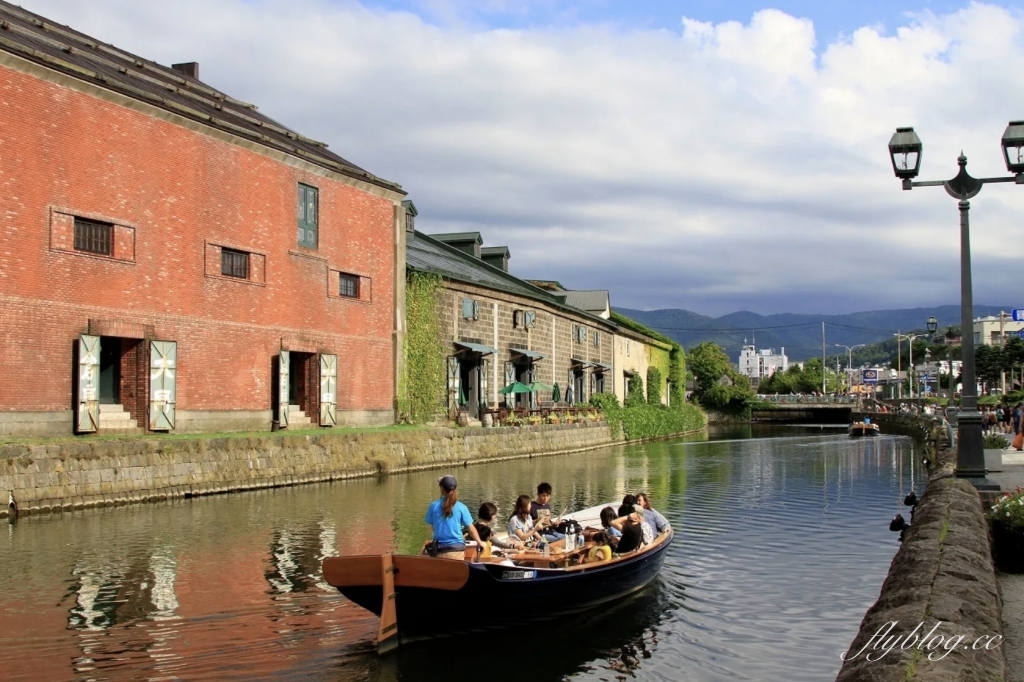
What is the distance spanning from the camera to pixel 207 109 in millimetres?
32688

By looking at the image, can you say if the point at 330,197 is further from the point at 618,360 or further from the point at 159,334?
the point at 618,360

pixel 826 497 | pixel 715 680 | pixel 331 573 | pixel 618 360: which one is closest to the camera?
pixel 715 680

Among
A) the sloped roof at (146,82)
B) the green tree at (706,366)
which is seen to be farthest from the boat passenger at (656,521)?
the green tree at (706,366)

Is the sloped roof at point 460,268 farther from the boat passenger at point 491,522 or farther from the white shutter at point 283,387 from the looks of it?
the boat passenger at point 491,522

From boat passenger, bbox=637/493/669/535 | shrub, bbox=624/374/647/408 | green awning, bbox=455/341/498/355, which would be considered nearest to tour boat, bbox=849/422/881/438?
shrub, bbox=624/374/647/408

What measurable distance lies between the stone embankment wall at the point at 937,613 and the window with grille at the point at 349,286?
27.7 metres

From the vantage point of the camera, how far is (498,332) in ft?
159

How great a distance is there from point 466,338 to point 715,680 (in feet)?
115

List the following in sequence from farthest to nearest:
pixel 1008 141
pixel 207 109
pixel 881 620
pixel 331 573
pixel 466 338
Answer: pixel 466 338, pixel 207 109, pixel 1008 141, pixel 331 573, pixel 881 620

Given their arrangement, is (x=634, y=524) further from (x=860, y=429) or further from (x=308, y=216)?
(x=860, y=429)

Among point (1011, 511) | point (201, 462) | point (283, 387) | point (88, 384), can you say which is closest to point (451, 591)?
point (1011, 511)

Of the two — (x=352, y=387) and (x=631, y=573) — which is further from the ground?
(x=352, y=387)

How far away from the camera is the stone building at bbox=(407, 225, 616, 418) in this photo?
44344 millimetres

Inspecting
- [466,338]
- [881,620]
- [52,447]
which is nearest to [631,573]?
[881,620]
